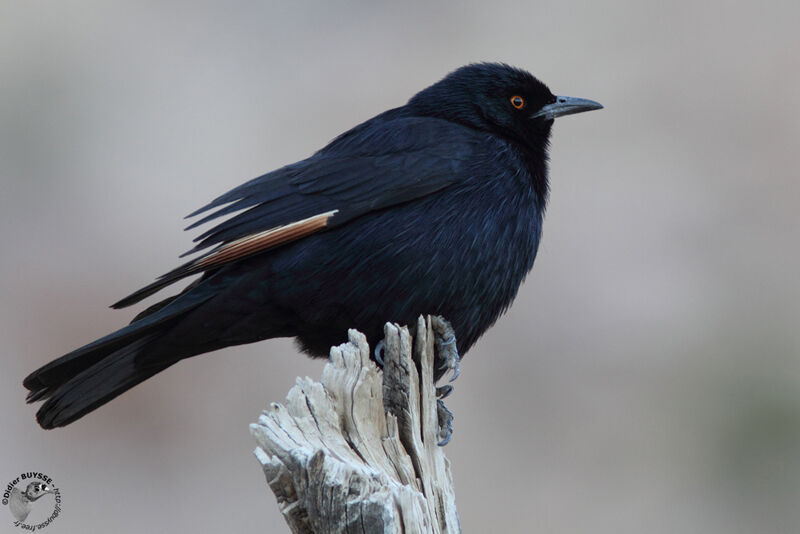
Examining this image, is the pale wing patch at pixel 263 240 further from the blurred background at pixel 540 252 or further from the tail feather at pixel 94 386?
the blurred background at pixel 540 252

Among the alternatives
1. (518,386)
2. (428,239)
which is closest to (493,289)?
(428,239)

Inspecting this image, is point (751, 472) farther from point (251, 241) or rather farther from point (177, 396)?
point (251, 241)

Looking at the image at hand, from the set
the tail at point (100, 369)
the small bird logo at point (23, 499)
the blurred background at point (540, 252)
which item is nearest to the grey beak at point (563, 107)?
the tail at point (100, 369)

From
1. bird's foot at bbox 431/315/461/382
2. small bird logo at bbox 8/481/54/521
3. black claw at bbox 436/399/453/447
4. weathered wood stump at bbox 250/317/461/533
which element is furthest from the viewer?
small bird logo at bbox 8/481/54/521

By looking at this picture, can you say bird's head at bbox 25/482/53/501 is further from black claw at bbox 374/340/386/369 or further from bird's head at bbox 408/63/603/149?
bird's head at bbox 408/63/603/149

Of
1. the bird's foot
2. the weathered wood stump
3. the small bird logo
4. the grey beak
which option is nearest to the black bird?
the bird's foot

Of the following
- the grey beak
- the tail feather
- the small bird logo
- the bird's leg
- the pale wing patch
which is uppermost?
the grey beak
